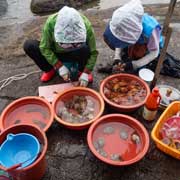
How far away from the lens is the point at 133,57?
307cm

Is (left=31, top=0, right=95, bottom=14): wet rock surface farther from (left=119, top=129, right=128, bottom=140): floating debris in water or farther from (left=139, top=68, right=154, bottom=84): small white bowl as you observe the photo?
(left=119, top=129, right=128, bottom=140): floating debris in water

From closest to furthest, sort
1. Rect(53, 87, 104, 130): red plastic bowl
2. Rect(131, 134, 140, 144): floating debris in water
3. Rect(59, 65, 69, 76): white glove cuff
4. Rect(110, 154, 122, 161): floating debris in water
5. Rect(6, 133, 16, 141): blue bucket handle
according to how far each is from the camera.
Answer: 1. Rect(6, 133, 16, 141): blue bucket handle
2. Rect(110, 154, 122, 161): floating debris in water
3. Rect(131, 134, 140, 144): floating debris in water
4. Rect(53, 87, 104, 130): red plastic bowl
5. Rect(59, 65, 69, 76): white glove cuff

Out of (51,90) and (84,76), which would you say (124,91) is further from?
(51,90)

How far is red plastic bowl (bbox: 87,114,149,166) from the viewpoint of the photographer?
6.90ft

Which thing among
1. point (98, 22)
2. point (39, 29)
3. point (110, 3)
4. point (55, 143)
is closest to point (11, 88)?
point (55, 143)

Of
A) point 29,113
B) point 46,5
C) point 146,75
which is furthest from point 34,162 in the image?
point 46,5

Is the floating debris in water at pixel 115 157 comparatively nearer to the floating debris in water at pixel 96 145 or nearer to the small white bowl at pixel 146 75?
the floating debris in water at pixel 96 145

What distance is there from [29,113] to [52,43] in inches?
30.5

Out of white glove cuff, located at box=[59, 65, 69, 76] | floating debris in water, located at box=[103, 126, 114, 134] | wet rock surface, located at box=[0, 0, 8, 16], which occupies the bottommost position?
wet rock surface, located at box=[0, 0, 8, 16]

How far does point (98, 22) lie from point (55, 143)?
2851mm

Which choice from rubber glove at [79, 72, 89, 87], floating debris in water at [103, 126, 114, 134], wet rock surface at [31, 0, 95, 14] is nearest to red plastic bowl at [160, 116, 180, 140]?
floating debris in water at [103, 126, 114, 134]

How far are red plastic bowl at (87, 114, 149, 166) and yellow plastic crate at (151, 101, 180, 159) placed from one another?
8cm

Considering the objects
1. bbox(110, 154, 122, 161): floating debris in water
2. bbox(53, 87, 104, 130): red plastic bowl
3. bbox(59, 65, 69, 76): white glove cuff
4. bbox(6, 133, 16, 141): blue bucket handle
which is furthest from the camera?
bbox(59, 65, 69, 76): white glove cuff

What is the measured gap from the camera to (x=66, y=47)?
255 cm
